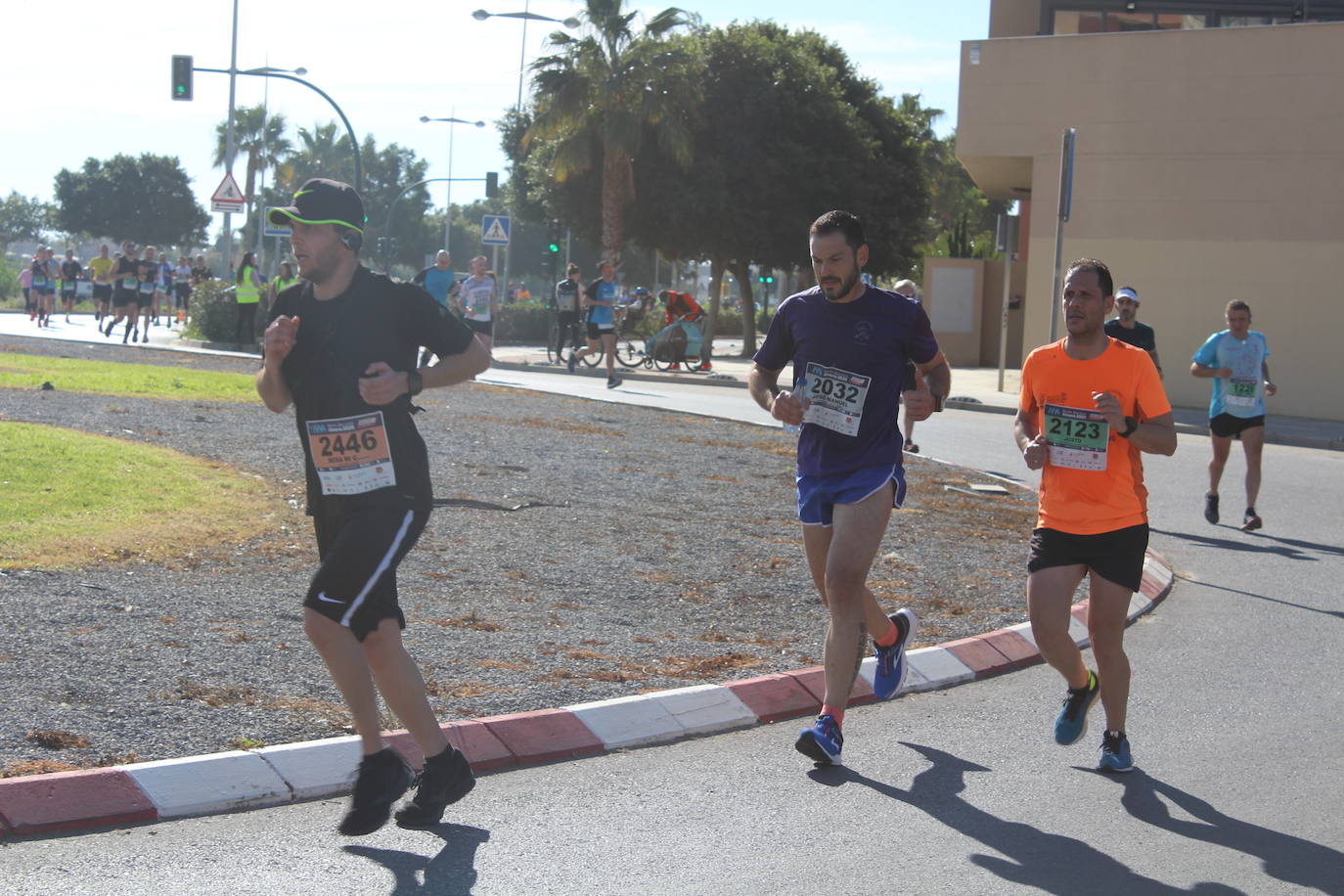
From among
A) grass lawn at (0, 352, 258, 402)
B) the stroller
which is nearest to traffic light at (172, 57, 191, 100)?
the stroller

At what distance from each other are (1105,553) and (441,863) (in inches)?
102

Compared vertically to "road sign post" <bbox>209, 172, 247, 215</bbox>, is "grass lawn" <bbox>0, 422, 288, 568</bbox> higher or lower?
lower

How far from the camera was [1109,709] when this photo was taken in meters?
5.52

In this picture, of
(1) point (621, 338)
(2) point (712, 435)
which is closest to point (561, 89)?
(1) point (621, 338)

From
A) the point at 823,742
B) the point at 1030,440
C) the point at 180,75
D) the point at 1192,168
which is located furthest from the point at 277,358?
the point at 180,75

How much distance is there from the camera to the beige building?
82.3ft

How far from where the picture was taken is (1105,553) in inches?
216

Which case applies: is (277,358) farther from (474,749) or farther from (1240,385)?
(1240,385)

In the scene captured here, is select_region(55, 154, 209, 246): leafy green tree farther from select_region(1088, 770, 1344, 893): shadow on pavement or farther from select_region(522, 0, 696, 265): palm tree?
select_region(1088, 770, 1344, 893): shadow on pavement

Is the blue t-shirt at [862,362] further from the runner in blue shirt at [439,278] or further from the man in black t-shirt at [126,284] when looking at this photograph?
the man in black t-shirt at [126,284]

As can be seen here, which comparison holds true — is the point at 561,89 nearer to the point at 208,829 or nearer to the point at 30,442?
the point at 30,442

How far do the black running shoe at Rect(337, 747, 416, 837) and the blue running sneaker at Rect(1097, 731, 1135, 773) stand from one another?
247 cm

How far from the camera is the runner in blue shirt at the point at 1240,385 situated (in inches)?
477

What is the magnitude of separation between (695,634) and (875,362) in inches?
80.5
